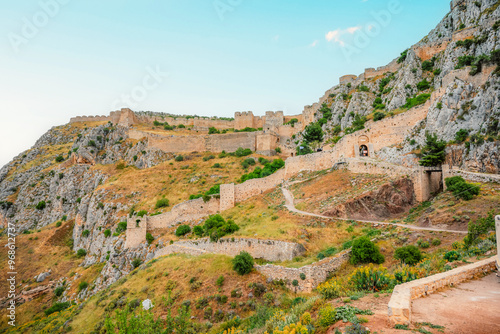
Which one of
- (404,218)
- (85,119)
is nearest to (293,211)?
(404,218)

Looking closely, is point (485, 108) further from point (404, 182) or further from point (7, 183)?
point (7, 183)

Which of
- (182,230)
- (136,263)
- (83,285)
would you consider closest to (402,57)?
(182,230)

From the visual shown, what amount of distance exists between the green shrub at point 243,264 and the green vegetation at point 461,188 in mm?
12481

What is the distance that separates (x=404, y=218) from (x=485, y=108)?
38.8 ft

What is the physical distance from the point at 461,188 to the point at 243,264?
13281mm

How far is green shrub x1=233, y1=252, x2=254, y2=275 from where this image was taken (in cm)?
1570

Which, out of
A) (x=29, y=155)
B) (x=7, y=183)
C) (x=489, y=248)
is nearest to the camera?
(x=489, y=248)

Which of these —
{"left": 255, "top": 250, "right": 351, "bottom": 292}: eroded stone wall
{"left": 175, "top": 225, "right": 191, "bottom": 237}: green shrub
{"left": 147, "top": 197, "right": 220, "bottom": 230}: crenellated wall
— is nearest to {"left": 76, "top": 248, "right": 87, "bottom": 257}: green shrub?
{"left": 147, "top": 197, "right": 220, "bottom": 230}: crenellated wall

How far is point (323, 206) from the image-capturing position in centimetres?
2195

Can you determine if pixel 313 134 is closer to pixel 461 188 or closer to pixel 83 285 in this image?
pixel 461 188

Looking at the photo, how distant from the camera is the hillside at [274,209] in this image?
13242 mm

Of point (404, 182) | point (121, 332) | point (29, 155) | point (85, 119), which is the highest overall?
point (85, 119)

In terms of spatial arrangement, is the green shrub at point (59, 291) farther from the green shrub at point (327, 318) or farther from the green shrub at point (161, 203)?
the green shrub at point (327, 318)

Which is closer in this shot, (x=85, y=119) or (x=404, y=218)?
(x=404, y=218)
